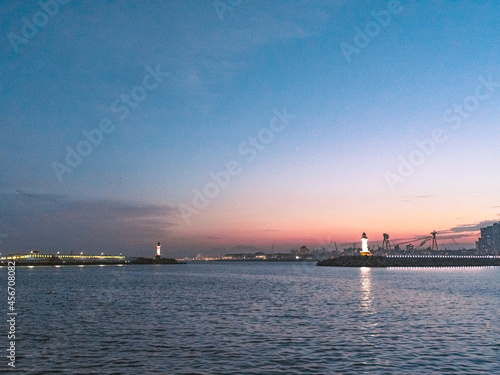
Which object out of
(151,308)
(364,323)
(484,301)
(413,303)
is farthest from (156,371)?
(484,301)

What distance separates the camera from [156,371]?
22.2 metres

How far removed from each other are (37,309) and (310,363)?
36.8 metres

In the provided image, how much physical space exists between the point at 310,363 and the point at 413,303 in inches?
1321

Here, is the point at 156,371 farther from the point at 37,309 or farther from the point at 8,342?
the point at 37,309

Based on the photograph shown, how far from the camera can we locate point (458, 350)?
26.7 m

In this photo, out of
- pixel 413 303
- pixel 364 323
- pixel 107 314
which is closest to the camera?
pixel 364 323

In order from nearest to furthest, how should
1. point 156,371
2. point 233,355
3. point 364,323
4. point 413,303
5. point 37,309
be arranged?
point 156,371
point 233,355
point 364,323
point 37,309
point 413,303

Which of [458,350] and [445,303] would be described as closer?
[458,350]

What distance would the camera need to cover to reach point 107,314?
44.1 metres

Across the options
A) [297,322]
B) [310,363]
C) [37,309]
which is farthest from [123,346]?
Result: [37,309]

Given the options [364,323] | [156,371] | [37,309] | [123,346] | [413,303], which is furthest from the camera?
[413,303]

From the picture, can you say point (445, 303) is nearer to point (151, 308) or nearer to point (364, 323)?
point (364, 323)

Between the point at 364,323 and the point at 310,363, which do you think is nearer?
the point at 310,363

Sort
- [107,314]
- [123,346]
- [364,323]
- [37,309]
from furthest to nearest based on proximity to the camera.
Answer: [37,309], [107,314], [364,323], [123,346]
